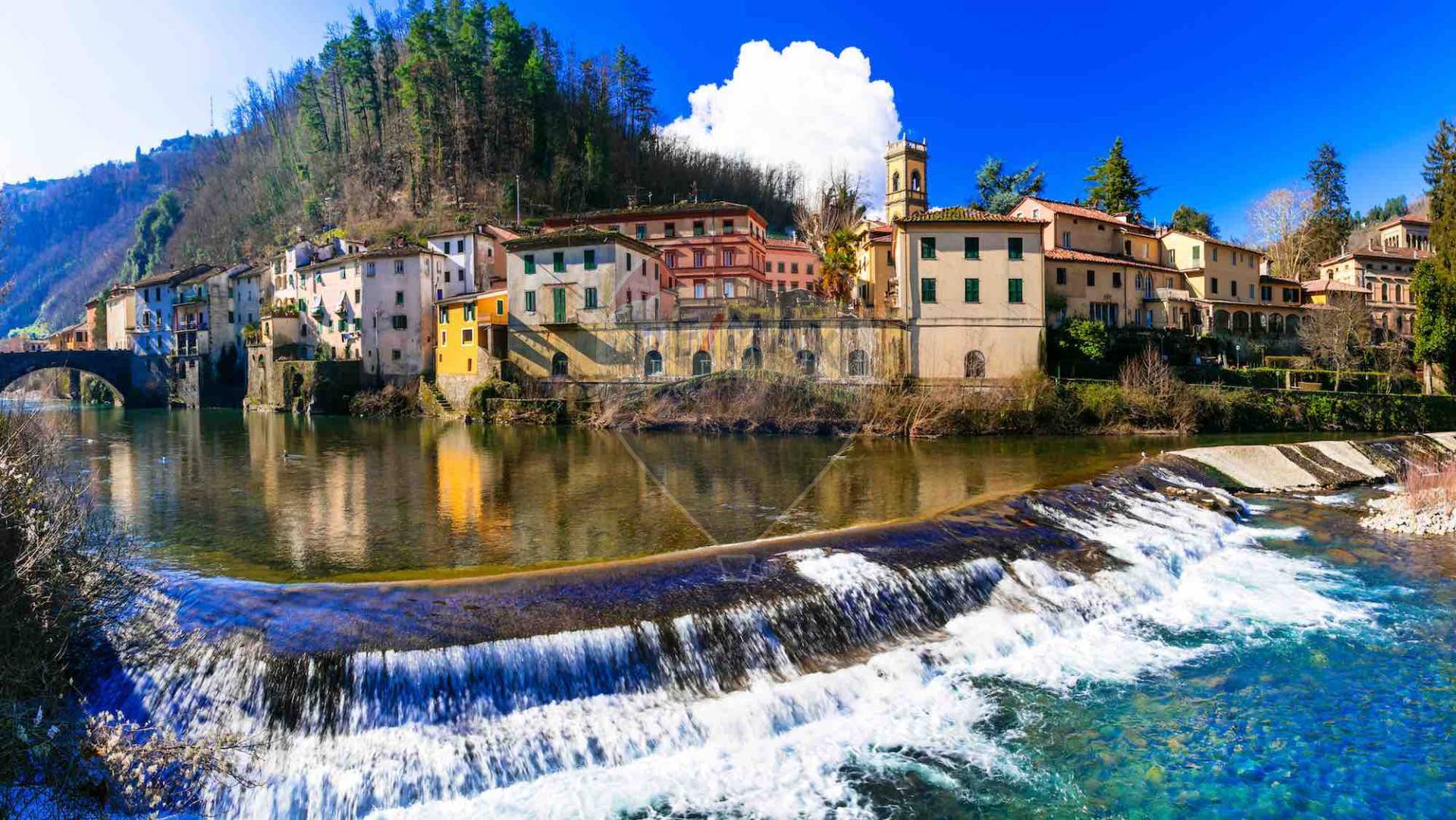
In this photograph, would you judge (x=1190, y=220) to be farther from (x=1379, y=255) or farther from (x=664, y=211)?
(x=664, y=211)

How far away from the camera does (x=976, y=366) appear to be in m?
35.4

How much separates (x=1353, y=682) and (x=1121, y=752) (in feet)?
12.1

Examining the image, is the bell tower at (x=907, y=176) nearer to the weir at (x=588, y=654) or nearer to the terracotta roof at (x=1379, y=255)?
the terracotta roof at (x=1379, y=255)

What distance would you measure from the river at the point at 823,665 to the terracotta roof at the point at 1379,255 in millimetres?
53217

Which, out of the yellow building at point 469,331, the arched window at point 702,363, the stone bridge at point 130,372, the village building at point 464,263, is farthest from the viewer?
the stone bridge at point 130,372

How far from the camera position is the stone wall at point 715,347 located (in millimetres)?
35750

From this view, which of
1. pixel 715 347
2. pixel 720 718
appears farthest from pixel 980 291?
pixel 720 718

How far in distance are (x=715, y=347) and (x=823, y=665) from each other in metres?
29.7

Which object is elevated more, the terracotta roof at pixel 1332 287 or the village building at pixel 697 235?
the village building at pixel 697 235

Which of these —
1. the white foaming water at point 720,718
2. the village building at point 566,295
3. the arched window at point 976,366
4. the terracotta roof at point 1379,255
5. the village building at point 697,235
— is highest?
the village building at point 697,235

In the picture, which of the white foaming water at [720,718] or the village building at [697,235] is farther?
the village building at [697,235]

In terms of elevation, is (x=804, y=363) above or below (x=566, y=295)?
below

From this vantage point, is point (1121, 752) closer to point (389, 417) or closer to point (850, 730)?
point (850, 730)

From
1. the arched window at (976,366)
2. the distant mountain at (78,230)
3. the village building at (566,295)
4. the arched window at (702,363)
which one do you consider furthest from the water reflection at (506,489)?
the distant mountain at (78,230)
